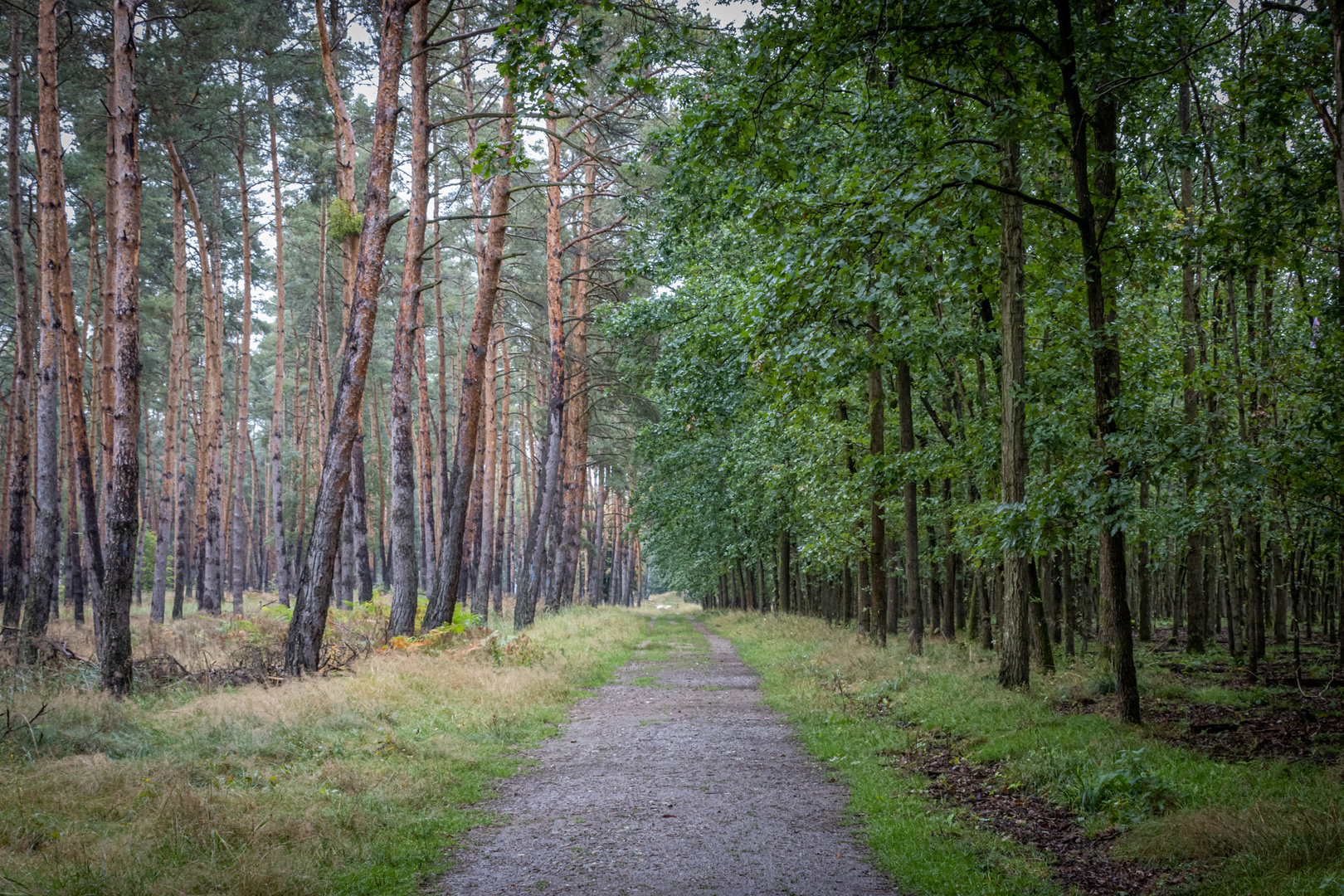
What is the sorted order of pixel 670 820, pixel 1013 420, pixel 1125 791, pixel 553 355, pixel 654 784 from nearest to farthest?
1. pixel 1125 791
2. pixel 670 820
3. pixel 654 784
4. pixel 1013 420
5. pixel 553 355

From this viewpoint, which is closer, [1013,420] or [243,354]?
[1013,420]

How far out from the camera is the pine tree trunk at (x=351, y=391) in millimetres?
11133

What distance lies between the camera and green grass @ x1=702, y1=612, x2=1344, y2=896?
4457mm

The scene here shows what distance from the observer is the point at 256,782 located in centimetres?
604

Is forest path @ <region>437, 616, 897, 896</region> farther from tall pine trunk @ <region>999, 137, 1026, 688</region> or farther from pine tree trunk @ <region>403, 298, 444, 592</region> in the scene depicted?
pine tree trunk @ <region>403, 298, 444, 592</region>

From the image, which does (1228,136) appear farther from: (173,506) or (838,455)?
(173,506)

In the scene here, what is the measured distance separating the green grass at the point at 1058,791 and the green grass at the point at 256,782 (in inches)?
130

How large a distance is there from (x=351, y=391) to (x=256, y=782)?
6.51 meters

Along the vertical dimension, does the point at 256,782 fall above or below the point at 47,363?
below

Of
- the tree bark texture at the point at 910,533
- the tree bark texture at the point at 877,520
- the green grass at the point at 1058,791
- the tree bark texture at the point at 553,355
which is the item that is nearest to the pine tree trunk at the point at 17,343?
the tree bark texture at the point at 553,355

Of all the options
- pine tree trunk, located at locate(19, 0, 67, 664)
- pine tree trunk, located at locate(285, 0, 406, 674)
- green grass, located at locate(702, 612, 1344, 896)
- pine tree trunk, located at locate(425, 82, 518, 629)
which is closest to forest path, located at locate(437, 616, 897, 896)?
green grass, located at locate(702, 612, 1344, 896)

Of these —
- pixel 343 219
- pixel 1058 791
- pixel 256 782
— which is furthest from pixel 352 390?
pixel 1058 791

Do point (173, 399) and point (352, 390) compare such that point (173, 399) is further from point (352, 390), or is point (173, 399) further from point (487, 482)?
point (352, 390)

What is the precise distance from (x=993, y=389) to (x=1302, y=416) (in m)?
7.63
